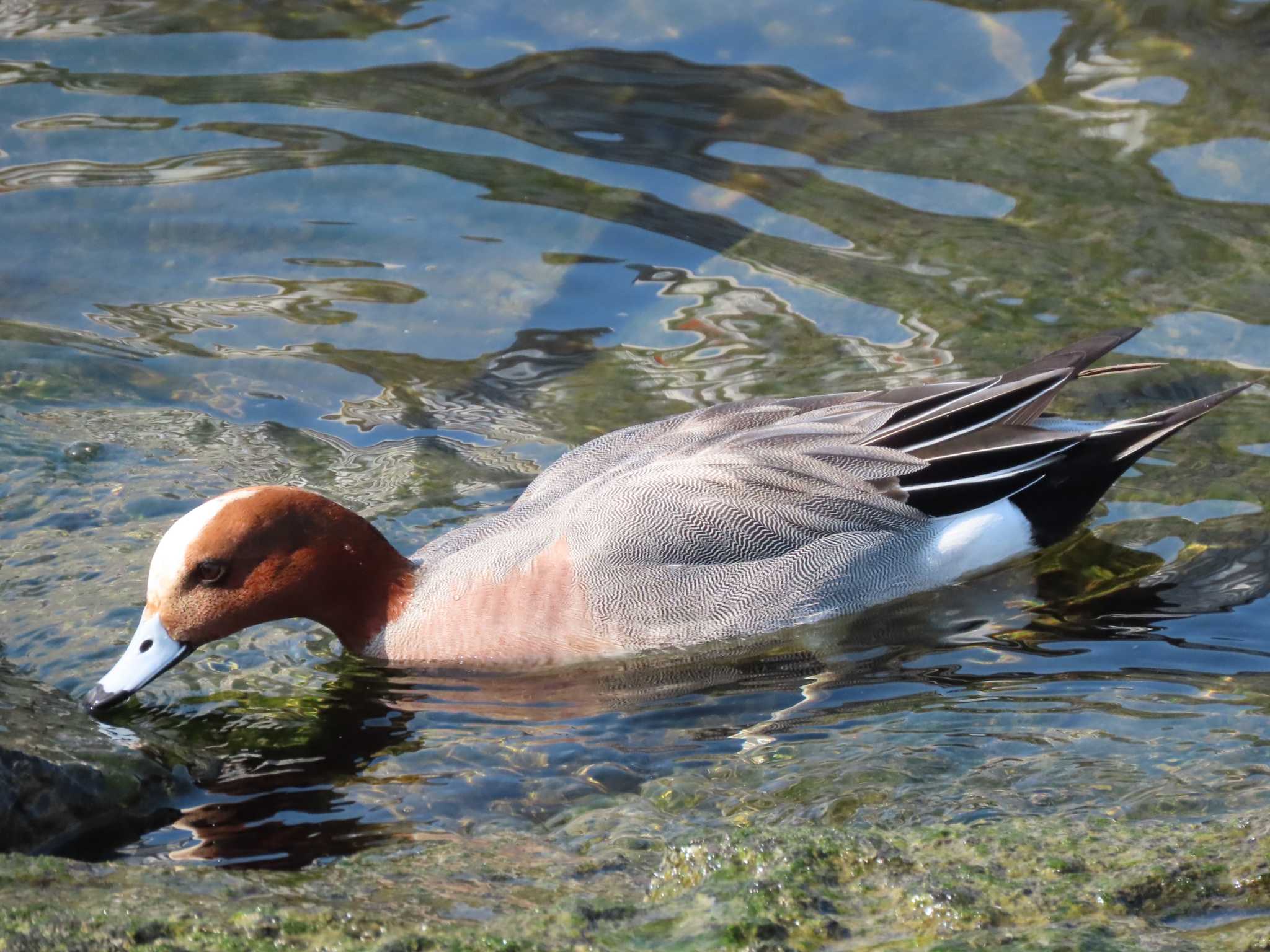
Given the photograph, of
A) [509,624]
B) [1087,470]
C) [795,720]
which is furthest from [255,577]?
[1087,470]

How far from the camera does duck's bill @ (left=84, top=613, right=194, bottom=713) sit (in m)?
4.51

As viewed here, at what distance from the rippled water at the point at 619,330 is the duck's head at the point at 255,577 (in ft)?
0.56

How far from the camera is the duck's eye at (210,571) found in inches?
187

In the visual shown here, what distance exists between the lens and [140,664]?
4598 mm

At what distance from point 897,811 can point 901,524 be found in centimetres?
186

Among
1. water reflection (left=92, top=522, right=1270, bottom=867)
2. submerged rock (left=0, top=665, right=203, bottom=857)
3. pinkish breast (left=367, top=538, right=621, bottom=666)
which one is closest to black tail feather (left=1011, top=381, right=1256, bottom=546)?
water reflection (left=92, top=522, right=1270, bottom=867)

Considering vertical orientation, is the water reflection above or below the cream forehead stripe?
below

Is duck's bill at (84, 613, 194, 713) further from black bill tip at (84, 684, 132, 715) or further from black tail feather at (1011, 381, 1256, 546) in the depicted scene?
black tail feather at (1011, 381, 1256, 546)

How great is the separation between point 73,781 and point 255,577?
1254 millimetres

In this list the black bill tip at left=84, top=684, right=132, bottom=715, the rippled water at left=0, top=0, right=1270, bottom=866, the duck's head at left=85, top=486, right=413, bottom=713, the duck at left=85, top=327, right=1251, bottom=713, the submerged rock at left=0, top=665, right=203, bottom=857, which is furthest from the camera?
the duck at left=85, top=327, right=1251, bottom=713

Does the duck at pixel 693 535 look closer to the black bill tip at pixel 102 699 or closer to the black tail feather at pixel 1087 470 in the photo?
the black tail feather at pixel 1087 470

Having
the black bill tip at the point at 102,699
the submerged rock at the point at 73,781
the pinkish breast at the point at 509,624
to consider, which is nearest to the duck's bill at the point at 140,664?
the black bill tip at the point at 102,699

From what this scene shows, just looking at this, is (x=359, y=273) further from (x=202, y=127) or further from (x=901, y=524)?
(x=901, y=524)

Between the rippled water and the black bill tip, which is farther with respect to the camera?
the black bill tip
